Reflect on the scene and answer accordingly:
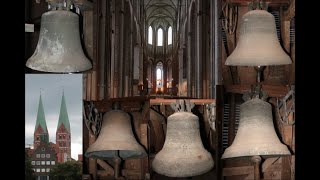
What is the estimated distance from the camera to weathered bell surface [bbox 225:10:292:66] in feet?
7.18

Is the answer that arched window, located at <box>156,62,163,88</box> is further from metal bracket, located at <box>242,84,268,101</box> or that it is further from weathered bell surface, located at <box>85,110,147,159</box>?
metal bracket, located at <box>242,84,268,101</box>

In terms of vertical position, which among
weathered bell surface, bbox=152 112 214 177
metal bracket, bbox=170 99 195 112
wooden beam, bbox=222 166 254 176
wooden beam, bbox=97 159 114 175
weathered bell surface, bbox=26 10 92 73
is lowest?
wooden beam, bbox=222 166 254 176

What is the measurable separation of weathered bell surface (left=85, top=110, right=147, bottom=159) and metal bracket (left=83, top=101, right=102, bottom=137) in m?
0.02

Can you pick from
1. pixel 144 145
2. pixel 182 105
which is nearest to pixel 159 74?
pixel 182 105

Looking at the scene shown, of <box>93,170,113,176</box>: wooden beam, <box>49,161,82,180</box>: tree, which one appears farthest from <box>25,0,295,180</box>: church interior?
<box>49,161,82,180</box>: tree

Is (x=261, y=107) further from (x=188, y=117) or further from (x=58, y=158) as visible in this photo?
(x=58, y=158)

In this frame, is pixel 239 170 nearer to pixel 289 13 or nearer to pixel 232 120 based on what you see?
pixel 232 120

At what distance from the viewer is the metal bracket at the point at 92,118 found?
7.40ft

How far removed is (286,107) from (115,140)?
32.0 inches

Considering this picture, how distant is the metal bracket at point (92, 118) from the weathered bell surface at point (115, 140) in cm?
2
